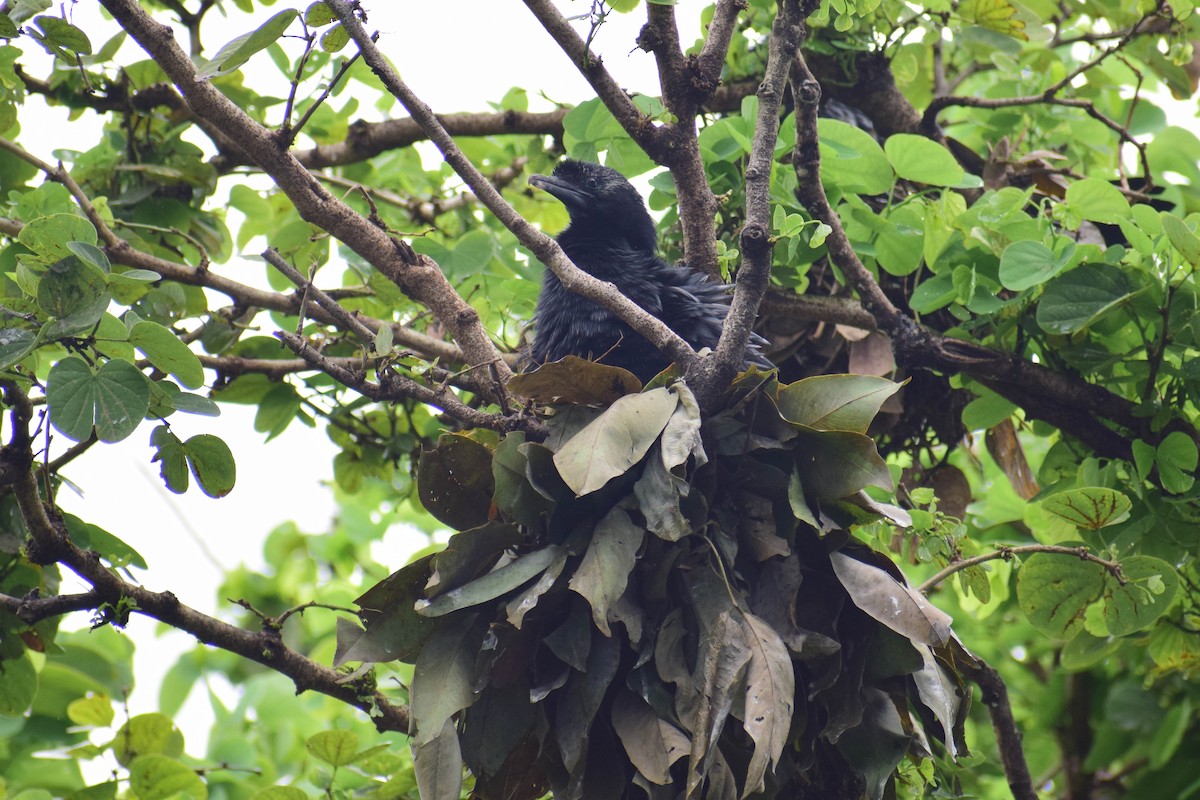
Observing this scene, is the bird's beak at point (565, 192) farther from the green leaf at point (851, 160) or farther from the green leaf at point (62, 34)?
the green leaf at point (62, 34)

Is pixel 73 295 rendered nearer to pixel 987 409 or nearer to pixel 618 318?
pixel 618 318

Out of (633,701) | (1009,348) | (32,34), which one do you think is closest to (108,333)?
(32,34)

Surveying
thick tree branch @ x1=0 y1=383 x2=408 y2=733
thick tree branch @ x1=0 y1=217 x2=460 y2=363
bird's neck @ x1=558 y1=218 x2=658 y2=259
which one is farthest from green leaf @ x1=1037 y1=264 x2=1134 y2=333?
thick tree branch @ x1=0 y1=383 x2=408 y2=733

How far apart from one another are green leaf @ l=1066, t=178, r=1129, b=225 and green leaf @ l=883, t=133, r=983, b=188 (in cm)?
23

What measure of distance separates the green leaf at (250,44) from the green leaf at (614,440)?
2.76ft

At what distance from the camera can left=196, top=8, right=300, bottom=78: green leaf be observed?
1.77m

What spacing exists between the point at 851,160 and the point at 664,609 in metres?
1.23

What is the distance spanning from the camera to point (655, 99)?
241cm

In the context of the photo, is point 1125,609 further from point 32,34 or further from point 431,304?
point 32,34

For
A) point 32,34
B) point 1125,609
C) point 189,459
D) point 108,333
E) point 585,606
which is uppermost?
point 32,34

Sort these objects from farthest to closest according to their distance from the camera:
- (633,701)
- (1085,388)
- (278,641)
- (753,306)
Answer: (1085,388) < (278,641) < (753,306) < (633,701)

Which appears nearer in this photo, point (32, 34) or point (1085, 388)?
point (32, 34)

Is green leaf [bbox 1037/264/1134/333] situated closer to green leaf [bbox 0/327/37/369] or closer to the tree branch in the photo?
the tree branch

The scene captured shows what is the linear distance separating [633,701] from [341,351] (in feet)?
5.01
